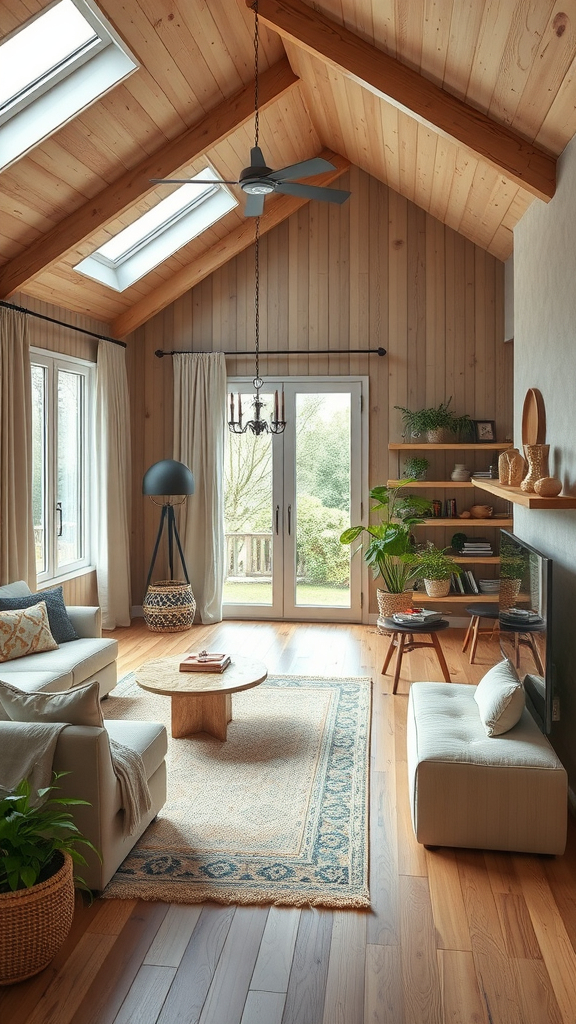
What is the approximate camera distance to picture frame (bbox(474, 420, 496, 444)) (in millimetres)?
7082

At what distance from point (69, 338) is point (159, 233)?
46.0 inches

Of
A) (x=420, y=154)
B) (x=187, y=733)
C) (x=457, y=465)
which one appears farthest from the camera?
(x=457, y=465)

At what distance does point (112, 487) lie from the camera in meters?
7.03

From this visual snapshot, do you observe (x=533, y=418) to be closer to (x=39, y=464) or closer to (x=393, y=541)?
(x=393, y=541)

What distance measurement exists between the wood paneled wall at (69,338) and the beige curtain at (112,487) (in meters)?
0.11

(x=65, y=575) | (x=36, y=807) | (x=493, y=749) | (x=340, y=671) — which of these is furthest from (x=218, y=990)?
(x=65, y=575)

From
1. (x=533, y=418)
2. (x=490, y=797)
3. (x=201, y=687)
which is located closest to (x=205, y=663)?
(x=201, y=687)

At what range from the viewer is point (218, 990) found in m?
2.31

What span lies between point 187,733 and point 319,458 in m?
3.61

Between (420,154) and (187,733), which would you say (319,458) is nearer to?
(420,154)

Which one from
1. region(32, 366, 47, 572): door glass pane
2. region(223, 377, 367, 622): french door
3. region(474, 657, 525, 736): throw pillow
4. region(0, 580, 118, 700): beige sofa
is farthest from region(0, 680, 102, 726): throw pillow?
region(223, 377, 367, 622): french door

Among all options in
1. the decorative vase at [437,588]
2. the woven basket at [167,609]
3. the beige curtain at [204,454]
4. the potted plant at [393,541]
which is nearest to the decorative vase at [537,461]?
the potted plant at [393,541]

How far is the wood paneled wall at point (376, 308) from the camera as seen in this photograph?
718cm

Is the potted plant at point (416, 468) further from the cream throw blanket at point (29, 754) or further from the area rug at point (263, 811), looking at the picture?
the cream throw blanket at point (29, 754)
